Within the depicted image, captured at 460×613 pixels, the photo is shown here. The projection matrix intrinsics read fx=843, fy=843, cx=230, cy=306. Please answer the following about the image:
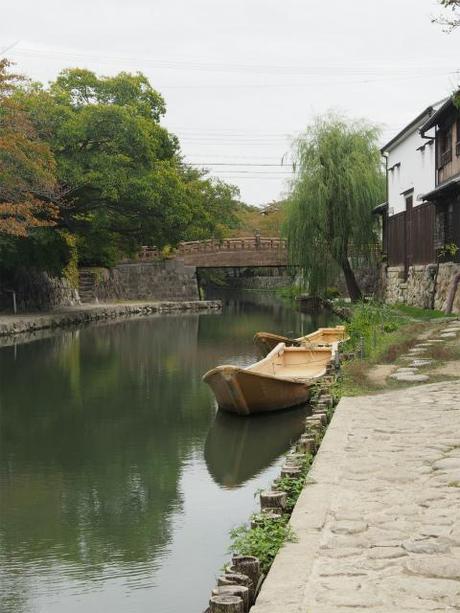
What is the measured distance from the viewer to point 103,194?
2936 centimetres

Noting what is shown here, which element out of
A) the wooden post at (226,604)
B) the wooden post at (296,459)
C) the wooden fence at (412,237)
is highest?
the wooden fence at (412,237)

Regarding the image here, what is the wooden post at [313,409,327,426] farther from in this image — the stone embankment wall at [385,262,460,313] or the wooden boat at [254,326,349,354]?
the stone embankment wall at [385,262,460,313]

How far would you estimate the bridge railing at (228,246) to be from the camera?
47750 millimetres

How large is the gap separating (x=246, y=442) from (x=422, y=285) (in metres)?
16.6

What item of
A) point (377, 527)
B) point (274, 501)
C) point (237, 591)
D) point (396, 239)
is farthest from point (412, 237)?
point (237, 591)

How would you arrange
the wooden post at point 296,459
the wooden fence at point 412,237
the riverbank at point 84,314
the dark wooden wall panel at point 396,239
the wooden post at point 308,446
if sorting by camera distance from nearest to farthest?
the wooden post at point 296,459 < the wooden post at point 308,446 < the wooden fence at point 412,237 < the riverbank at point 84,314 < the dark wooden wall panel at point 396,239

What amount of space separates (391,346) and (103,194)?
16.8 meters

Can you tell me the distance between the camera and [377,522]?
17.6ft

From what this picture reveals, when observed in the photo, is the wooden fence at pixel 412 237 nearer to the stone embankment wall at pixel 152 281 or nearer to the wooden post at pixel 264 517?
the stone embankment wall at pixel 152 281

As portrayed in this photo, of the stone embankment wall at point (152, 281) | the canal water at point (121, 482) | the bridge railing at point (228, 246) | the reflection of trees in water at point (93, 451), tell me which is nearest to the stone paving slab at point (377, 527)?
the canal water at point (121, 482)

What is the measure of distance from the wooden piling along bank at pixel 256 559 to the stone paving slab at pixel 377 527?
113mm

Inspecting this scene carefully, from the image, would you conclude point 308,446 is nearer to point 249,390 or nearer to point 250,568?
point 250,568

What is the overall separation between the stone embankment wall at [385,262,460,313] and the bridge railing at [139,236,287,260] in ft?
50.7

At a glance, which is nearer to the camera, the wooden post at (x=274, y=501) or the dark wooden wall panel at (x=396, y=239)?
the wooden post at (x=274, y=501)
